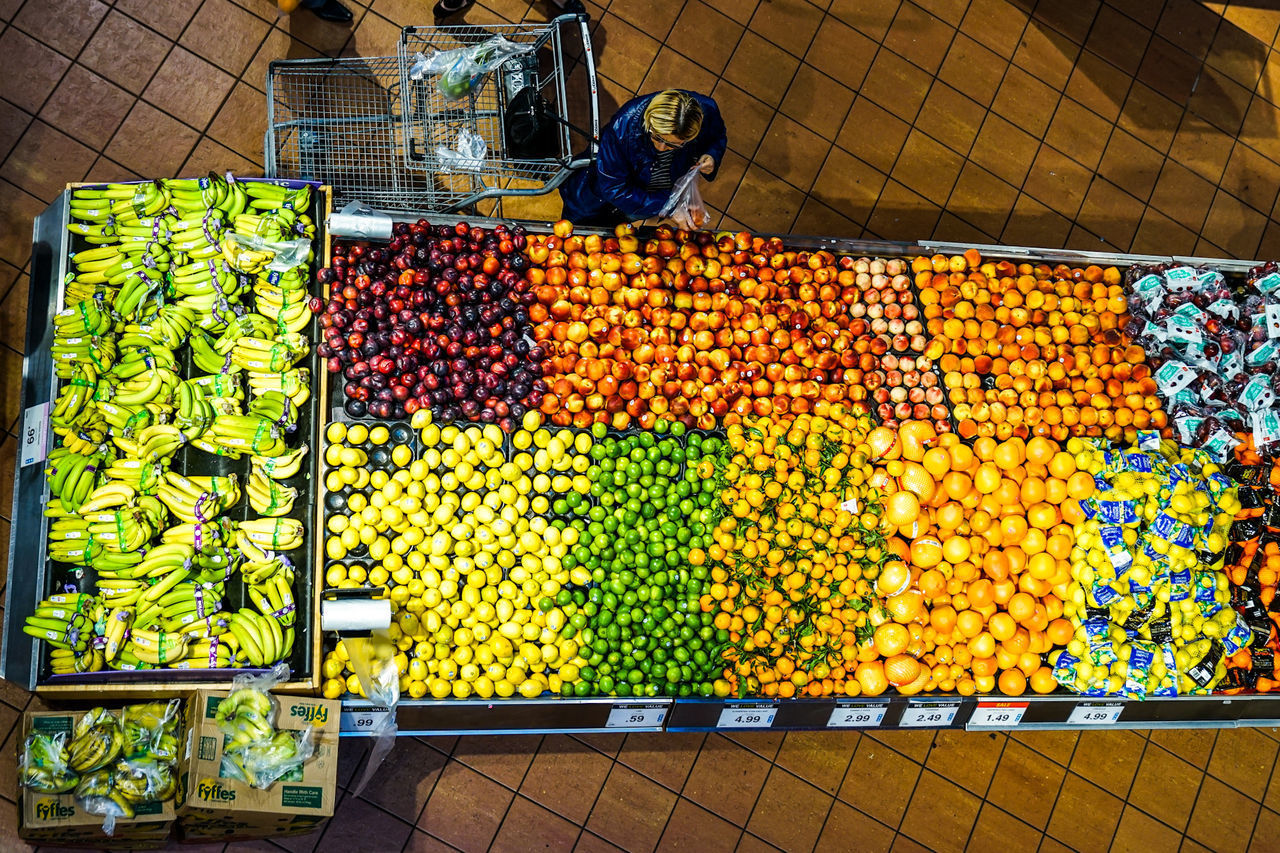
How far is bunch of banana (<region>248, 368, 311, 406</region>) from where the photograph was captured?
3834mm

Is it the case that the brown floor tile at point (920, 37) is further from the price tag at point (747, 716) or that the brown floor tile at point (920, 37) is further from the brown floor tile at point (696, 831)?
the brown floor tile at point (696, 831)

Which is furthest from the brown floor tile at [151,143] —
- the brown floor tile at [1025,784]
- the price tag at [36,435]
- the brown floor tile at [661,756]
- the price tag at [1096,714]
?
the brown floor tile at [1025,784]

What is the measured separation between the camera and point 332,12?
5.34 m

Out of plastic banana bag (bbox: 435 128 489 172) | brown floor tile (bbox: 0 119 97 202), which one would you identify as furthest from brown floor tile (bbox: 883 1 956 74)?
brown floor tile (bbox: 0 119 97 202)

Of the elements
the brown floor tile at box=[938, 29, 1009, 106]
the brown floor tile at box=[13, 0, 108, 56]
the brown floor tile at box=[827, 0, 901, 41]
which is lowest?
the brown floor tile at box=[13, 0, 108, 56]

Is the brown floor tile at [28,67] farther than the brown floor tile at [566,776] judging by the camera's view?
Yes

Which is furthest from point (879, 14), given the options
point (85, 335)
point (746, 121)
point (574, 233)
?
point (85, 335)

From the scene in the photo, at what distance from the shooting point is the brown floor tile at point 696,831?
4.59 meters

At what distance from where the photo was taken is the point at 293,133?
4.63 meters

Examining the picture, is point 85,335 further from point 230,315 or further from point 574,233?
point 574,233

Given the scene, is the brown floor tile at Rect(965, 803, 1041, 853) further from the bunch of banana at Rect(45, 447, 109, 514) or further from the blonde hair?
the bunch of banana at Rect(45, 447, 109, 514)

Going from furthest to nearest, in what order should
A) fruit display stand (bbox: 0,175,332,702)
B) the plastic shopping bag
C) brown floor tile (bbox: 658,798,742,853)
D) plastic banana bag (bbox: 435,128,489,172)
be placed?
brown floor tile (bbox: 658,798,742,853)
the plastic shopping bag
plastic banana bag (bbox: 435,128,489,172)
fruit display stand (bbox: 0,175,332,702)

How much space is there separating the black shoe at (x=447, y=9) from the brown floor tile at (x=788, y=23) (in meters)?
1.77

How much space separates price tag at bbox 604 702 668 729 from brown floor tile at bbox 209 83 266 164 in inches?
141
